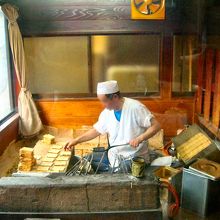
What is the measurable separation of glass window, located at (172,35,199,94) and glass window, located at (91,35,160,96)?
0.24 metres

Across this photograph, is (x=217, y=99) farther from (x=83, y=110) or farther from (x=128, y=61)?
(x=83, y=110)

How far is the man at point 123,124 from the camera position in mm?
2693

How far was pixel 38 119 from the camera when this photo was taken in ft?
13.8

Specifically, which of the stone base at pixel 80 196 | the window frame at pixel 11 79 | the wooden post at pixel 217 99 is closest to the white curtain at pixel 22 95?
the window frame at pixel 11 79

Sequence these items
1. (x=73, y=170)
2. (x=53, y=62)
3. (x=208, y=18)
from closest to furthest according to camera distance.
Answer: (x=73, y=170) → (x=208, y=18) → (x=53, y=62)

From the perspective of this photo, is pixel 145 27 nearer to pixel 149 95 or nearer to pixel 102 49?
pixel 102 49

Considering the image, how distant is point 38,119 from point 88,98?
74cm

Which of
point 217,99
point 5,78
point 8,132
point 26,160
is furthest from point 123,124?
point 5,78

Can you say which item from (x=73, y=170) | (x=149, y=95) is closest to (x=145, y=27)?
(x=149, y=95)

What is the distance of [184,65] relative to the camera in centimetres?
404

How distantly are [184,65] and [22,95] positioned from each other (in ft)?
7.27

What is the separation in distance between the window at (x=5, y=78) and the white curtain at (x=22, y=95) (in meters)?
0.10

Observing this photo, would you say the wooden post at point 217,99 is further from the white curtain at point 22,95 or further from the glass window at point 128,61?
the white curtain at point 22,95

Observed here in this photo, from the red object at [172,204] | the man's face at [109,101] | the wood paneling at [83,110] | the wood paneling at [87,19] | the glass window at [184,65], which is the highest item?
the wood paneling at [87,19]
